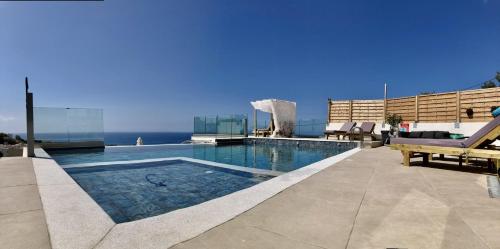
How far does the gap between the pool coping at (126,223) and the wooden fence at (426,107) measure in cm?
1347

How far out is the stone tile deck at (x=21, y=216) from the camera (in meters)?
1.60

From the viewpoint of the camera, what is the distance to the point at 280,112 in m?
16.6

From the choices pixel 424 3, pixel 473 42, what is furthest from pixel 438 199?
pixel 473 42

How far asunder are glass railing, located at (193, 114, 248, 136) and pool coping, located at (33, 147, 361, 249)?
47.6ft

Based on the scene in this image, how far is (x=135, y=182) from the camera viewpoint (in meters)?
4.83

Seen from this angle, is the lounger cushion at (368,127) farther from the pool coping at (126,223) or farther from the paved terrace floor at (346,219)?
the pool coping at (126,223)

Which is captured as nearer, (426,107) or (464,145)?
(464,145)

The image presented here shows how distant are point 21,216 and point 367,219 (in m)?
3.13

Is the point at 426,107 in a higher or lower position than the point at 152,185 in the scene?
higher

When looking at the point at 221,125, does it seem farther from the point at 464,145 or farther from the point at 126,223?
the point at 126,223

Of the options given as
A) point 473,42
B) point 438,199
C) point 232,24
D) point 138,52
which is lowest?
point 438,199

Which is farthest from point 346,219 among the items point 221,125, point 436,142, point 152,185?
point 221,125

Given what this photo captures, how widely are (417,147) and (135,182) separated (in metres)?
6.02

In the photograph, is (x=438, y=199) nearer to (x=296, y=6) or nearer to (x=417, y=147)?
(x=417, y=147)
